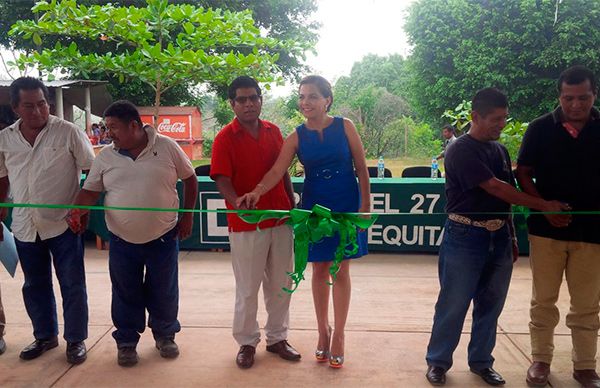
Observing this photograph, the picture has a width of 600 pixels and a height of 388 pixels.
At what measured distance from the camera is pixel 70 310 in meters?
3.10

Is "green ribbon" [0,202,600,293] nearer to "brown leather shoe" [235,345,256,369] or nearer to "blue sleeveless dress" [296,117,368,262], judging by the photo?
"blue sleeveless dress" [296,117,368,262]

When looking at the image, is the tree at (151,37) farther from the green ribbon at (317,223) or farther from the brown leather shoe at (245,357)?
the brown leather shoe at (245,357)

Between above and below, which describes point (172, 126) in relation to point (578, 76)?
above

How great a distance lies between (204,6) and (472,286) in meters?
17.1

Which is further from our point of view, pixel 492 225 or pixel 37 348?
pixel 37 348

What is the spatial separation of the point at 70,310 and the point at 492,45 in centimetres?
2131

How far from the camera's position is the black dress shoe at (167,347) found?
3.18 m

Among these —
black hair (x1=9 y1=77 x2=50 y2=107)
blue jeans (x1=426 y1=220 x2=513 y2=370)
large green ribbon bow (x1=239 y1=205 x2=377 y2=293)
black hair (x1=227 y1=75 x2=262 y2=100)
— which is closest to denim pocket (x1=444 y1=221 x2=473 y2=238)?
blue jeans (x1=426 y1=220 x2=513 y2=370)

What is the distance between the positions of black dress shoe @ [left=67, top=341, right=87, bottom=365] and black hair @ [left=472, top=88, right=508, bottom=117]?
2.58 meters

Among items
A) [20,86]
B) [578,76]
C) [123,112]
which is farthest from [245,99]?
[578,76]

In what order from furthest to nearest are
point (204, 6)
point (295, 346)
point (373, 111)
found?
point (373, 111), point (204, 6), point (295, 346)

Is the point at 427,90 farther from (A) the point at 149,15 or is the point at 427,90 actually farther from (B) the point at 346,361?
(B) the point at 346,361

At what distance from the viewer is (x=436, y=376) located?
2.81 metres

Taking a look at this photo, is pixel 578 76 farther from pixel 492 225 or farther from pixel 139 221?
pixel 139 221
